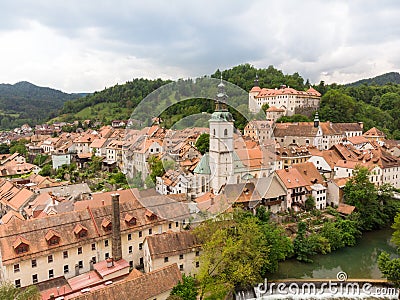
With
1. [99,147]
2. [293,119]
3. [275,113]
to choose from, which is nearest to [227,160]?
[99,147]

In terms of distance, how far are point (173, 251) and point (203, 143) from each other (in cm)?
1068

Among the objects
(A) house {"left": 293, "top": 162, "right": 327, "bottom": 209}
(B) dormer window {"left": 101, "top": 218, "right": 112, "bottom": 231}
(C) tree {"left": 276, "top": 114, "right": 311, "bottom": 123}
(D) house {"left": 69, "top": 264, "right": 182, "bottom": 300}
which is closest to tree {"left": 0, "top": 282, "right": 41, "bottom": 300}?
(D) house {"left": 69, "top": 264, "right": 182, "bottom": 300}

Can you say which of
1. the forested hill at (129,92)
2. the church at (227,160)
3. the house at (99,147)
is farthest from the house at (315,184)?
the house at (99,147)

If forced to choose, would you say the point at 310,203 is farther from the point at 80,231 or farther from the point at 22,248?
the point at 22,248

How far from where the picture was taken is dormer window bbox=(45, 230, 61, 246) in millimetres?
18891

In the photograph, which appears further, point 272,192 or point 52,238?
point 272,192

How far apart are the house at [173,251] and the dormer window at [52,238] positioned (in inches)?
203

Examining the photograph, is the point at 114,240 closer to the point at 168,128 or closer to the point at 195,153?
the point at 168,128

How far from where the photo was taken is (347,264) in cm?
2598

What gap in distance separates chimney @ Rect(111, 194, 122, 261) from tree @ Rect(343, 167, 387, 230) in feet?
77.0

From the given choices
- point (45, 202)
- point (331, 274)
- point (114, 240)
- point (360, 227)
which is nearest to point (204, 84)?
point (114, 240)

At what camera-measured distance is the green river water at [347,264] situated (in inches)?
945

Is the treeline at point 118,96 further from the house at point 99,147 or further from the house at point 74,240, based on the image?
the house at point 74,240

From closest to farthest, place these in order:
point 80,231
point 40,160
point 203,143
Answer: point 80,231 < point 203,143 < point 40,160
